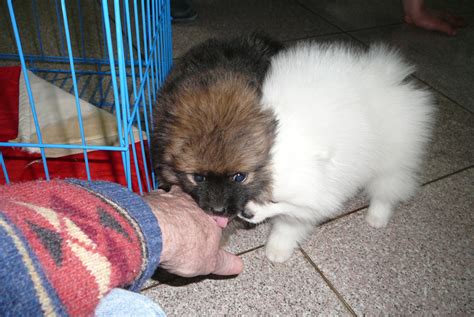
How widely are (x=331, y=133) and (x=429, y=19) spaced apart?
2636mm

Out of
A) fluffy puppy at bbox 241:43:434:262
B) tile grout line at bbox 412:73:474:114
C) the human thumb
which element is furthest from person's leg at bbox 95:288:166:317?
tile grout line at bbox 412:73:474:114

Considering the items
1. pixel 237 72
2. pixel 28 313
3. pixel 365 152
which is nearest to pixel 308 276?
pixel 365 152

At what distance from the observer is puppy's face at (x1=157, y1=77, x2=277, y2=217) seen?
1.09m

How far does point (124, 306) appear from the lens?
665mm

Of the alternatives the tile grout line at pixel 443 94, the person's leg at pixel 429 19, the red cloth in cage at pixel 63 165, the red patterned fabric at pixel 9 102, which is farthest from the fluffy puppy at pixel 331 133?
the person's leg at pixel 429 19

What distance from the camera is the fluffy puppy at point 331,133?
1139mm

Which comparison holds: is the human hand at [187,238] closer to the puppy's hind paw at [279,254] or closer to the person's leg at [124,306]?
the person's leg at [124,306]

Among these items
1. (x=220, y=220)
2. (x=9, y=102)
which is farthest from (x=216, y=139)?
(x=9, y=102)

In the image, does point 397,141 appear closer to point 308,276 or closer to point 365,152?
point 365,152

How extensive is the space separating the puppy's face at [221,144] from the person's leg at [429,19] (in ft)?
8.76

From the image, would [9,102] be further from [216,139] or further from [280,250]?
[280,250]

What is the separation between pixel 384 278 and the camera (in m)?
1.45

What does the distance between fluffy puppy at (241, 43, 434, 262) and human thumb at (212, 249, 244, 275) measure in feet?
0.46

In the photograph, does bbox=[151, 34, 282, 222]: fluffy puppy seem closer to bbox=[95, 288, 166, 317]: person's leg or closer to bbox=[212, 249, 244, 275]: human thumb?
bbox=[212, 249, 244, 275]: human thumb
